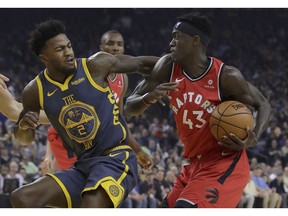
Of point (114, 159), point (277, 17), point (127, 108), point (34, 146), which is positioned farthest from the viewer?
point (277, 17)

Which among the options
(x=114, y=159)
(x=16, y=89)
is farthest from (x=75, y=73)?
(x=16, y=89)

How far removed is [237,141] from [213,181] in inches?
14.5

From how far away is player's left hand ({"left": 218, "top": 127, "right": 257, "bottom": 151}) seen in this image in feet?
16.0

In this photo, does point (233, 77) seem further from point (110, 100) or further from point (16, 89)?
point (16, 89)

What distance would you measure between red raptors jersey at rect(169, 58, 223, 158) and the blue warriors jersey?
0.55 m

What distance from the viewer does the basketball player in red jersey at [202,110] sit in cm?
496

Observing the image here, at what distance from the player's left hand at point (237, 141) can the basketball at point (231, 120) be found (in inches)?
1.2

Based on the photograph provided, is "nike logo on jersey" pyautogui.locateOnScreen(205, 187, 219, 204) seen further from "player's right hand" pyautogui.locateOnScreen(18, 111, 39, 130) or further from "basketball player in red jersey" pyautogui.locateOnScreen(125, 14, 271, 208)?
"player's right hand" pyautogui.locateOnScreen(18, 111, 39, 130)

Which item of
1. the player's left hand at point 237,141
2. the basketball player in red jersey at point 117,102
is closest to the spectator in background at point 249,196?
the basketball player in red jersey at point 117,102

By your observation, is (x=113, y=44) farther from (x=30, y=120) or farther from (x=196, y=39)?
(x=30, y=120)

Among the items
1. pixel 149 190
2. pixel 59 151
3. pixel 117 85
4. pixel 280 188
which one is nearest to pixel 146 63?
pixel 117 85

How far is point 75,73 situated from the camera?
191 inches

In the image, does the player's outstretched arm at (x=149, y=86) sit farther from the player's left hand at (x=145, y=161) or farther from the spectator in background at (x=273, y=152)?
the spectator in background at (x=273, y=152)

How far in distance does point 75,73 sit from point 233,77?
120cm
